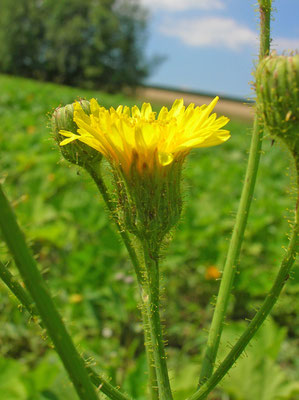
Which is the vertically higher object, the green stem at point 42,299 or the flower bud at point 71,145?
the flower bud at point 71,145

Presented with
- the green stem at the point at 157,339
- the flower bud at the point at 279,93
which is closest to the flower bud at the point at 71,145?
the green stem at the point at 157,339

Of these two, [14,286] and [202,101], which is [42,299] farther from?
[202,101]

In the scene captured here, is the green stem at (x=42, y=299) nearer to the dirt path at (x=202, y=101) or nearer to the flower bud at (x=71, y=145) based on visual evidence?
the flower bud at (x=71, y=145)

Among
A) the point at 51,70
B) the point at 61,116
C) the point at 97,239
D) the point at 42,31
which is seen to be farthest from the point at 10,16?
the point at 61,116

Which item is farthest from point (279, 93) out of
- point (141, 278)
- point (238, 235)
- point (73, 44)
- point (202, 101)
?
point (73, 44)

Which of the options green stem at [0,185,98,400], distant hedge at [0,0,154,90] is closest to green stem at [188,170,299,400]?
green stem at [0,185,98,400]

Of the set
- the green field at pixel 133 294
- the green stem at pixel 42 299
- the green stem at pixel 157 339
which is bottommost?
the green field at pixel 133 294

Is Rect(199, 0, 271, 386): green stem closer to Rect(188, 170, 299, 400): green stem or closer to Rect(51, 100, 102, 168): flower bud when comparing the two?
Rect(188, 170, 299, 400): green stem
